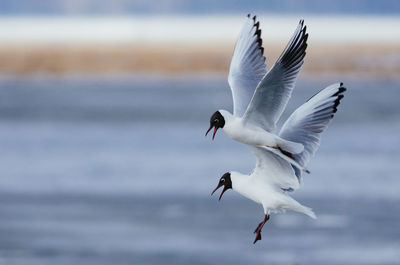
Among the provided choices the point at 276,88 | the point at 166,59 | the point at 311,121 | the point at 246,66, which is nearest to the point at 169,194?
the point at 246,66

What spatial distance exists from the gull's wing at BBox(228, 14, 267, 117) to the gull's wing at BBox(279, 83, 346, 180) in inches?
15.9

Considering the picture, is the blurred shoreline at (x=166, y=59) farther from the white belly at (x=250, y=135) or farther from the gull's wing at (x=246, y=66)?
the white belly at (x=250, y=135)

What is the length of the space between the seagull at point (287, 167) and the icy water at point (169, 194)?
12.5ft

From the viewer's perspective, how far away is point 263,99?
27.5 ft

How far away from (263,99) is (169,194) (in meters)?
8.04

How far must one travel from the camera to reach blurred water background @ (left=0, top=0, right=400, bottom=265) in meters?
13.0

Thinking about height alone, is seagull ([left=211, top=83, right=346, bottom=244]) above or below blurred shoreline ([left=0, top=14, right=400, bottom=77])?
below

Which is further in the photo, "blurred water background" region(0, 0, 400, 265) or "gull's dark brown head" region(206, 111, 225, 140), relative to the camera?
"blurred water background" region(0, 0, 400, 265)

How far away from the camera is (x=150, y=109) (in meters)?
28.6

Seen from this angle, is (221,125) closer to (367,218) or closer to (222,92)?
(367,218)

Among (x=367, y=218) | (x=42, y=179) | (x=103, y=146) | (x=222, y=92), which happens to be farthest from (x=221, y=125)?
(x=222, y=92)

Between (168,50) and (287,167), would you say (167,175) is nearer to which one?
(287,167)

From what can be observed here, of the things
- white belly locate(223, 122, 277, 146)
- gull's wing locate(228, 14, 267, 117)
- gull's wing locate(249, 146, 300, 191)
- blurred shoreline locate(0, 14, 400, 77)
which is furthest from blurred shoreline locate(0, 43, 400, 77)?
white belly locate(223, 122, 277, 146)

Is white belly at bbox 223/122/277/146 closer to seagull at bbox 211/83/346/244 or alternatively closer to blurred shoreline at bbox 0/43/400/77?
seagull at bbox 211/83/346/244
